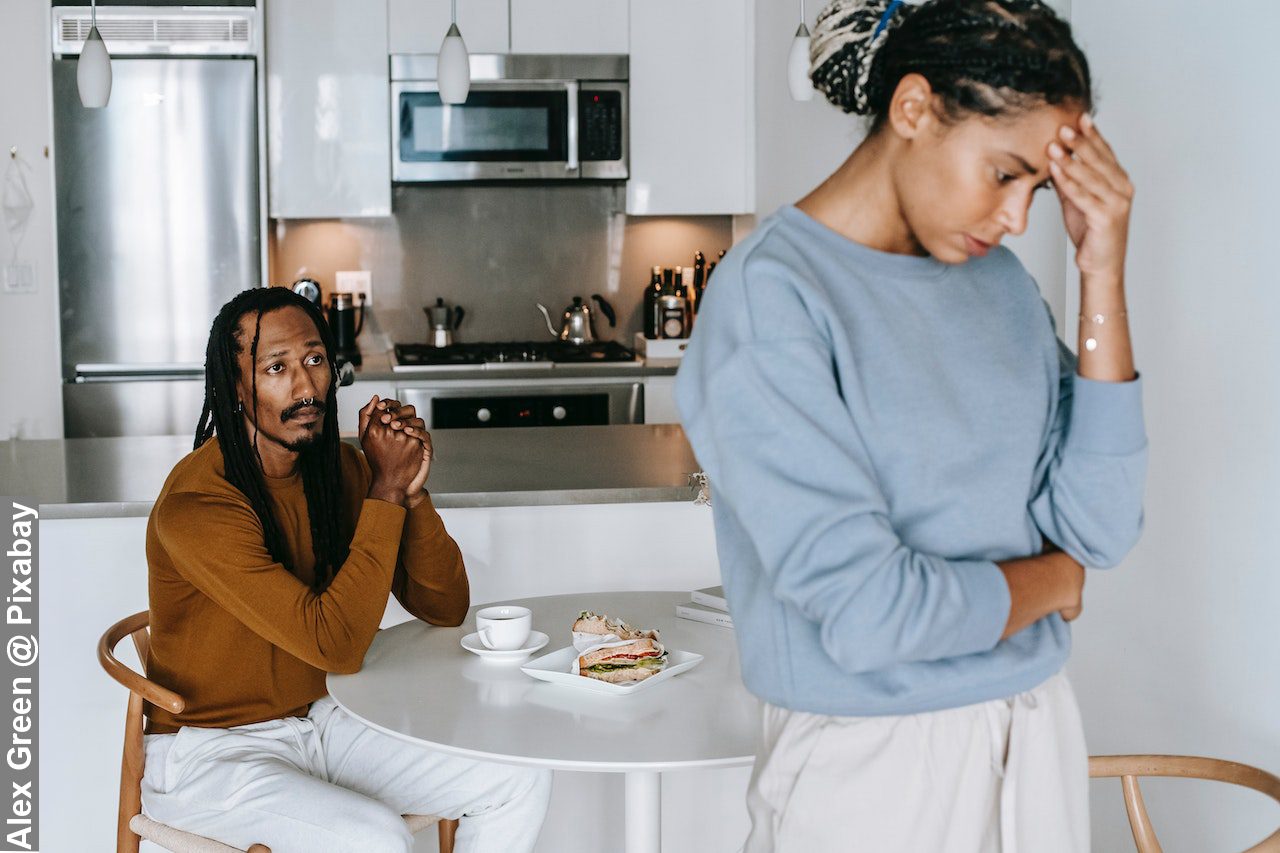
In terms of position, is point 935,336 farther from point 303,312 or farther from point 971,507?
point 303,312

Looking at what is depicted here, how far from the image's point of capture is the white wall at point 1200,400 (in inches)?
62.7

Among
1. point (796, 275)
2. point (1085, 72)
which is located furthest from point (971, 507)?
point (1085, 72)

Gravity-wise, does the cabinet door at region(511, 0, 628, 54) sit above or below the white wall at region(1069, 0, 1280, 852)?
above

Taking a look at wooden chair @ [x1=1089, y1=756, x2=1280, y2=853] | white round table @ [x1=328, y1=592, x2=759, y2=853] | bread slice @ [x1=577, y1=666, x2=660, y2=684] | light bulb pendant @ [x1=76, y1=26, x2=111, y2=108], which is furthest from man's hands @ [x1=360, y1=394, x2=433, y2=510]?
light bulb pendant @ [x1=76, y1=26, x2=111, y2=108]

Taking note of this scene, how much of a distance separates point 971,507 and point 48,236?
14.2 feet

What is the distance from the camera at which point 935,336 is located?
103 centimetres

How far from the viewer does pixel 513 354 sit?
4.48m

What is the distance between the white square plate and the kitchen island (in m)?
0.74

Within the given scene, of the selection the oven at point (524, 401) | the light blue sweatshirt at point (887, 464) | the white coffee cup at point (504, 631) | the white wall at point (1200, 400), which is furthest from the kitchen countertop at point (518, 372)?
the light blue sweatshirt at point (887, 464)

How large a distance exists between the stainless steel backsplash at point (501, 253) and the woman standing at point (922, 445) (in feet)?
12.2

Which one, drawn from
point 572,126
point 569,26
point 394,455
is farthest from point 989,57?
point 569,26

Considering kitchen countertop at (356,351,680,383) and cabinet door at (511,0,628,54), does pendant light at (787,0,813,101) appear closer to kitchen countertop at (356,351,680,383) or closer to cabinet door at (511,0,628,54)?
kitchen countertop at (356,351,680,383)

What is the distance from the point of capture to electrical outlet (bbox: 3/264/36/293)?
180 inches

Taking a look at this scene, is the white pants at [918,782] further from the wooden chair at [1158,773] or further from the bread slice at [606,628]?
the bread slice at [606,628]
